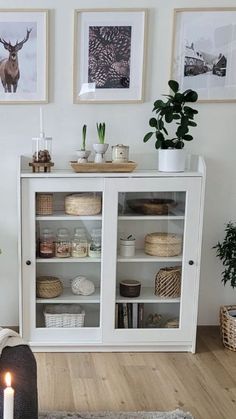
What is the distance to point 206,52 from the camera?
2910mm

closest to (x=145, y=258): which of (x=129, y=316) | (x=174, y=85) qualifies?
(x=129, y=316)

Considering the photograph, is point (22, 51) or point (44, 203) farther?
point (22, 51)

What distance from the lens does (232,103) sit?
297 cm

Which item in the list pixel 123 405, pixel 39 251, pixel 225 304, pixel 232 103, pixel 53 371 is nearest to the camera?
pixel 123 405

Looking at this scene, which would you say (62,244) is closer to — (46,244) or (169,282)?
(46,244)

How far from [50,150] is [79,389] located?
4.49 ft

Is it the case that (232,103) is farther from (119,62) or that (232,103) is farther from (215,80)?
(119,62)

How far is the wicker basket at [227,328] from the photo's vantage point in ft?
9.48

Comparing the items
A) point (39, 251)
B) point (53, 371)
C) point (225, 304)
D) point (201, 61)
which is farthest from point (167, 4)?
point (53, 371)

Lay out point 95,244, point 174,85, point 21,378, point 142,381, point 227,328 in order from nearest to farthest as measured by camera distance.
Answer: point 21,378 < point 142,381 < point 174,85 < point 95,244 < point 227,328

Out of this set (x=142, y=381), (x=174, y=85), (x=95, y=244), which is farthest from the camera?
(x=95, y=244)

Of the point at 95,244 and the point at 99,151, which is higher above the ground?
the point at 99,151

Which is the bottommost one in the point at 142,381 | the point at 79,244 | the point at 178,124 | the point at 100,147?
the point at 142,381

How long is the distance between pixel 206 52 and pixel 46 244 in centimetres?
149
